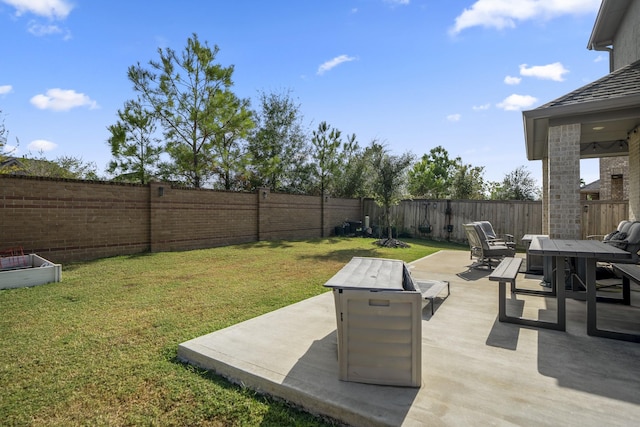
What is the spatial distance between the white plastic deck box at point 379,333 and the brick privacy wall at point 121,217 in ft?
25.8

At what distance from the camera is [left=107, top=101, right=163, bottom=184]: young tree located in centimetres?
1463

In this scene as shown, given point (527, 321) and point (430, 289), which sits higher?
point (430, 289)

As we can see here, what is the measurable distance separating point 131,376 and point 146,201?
7581 millimetres

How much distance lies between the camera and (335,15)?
7.68m

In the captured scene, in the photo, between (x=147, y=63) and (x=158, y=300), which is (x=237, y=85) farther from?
(x=158, y=300)

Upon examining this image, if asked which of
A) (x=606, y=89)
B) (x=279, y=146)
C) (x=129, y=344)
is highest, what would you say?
(x=279, y=146)

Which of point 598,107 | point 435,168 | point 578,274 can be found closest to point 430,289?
point 578,274

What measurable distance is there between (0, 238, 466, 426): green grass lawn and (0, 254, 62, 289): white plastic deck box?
0.20 metres

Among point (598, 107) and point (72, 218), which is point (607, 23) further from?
point (72, 218)

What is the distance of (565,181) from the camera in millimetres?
4879

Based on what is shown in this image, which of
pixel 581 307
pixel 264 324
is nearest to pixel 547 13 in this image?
pixel 581 307

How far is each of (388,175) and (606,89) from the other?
7.72 meters

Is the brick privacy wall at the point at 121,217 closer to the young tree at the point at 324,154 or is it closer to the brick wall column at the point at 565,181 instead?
the young tree at the point at 324,154

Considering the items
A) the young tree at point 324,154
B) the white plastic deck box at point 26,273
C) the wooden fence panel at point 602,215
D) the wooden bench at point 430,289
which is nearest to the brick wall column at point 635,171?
the wooden fence panel at point 602,215
